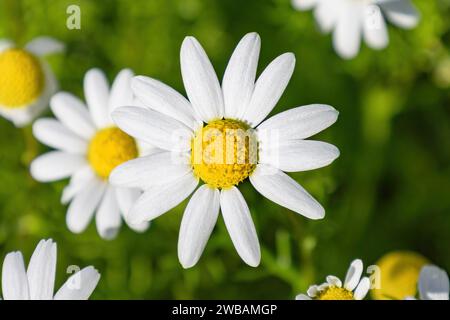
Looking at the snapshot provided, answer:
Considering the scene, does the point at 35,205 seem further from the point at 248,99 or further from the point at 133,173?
the point at 248,99

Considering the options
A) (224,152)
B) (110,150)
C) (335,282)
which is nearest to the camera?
(224,152)

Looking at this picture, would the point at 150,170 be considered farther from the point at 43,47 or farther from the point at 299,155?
the point at 43,47

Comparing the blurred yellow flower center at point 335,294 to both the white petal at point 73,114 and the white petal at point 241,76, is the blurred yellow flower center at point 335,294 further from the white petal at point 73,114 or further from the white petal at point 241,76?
the white petal at point 73,114

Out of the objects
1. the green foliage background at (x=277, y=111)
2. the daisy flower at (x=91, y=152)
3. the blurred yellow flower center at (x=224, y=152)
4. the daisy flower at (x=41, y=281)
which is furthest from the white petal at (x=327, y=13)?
the daisy flower at (x=41, y=281)

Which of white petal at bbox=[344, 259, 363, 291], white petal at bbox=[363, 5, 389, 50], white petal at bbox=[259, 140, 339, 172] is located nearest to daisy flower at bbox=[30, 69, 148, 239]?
white petal at bbox=[259, 140, 339, 172]

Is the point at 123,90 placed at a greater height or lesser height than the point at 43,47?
lesser

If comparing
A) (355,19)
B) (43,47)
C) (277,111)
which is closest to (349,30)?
(355,19)

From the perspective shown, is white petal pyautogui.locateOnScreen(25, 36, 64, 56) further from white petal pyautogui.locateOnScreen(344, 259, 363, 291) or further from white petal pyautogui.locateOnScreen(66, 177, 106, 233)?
white petal pyautogui.locateOnScreen(344, 259, 363, 291)
